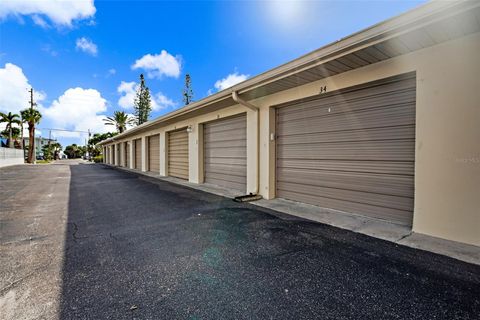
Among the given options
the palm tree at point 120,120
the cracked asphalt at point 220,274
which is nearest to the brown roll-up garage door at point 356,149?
the cracked asphalt at point 220,274

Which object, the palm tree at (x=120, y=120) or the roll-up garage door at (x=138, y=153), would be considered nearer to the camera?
the roll-up garage door at (x=138, y=153)

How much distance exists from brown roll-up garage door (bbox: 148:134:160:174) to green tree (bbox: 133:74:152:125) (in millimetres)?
18993

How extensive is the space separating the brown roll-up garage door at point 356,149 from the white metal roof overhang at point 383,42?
1.77ft

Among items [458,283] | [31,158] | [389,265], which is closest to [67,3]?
[389,265]

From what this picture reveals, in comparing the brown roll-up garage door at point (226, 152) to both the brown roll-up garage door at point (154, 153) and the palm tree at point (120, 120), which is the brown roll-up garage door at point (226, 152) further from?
the palm tree at point (120, 120)

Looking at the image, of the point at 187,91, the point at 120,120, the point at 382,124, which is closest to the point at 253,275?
the point at 382,124

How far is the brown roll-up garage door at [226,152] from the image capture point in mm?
6629

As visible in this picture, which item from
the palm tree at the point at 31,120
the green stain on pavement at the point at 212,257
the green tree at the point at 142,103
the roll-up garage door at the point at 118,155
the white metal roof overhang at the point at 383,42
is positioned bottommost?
the green stain on pavement at the point at 212,257

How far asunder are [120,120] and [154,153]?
75.3ft

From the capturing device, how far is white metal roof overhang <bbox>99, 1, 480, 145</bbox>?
7.92ft

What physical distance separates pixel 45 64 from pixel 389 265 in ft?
62.5

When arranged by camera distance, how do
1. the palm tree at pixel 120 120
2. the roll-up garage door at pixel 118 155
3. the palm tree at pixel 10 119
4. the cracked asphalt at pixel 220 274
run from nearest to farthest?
the cracked asphalt at pixel 220 274, the roll-up garage door at pixel 118 155, the palm tree at pixel 10 119, the palm tree at pixel 120 120

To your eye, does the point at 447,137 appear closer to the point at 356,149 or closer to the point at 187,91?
the point at 356,149

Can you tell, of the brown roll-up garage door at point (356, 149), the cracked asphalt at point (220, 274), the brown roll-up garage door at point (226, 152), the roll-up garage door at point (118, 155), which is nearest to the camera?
the cracked asphalt at point (220, 274)
